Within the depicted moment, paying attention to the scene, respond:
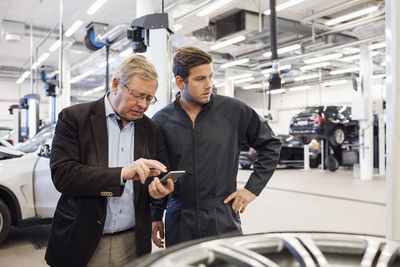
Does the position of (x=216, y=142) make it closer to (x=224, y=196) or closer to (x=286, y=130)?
(x=224, y=196)

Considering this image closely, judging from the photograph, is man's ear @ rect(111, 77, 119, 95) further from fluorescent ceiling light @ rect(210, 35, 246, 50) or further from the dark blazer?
fluorescent ceiling light @ rect(210, 35, 246, 50)

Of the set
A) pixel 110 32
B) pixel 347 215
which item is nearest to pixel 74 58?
pixel 110 32

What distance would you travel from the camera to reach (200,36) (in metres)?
9.33

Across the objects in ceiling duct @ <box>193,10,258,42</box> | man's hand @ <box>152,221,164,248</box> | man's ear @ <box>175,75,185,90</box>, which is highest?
ceiling duct @ <box>193,10,258,42</box>

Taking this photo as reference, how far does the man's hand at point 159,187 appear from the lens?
4.82 ft

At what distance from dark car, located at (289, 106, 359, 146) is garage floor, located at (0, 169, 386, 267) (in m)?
3.38

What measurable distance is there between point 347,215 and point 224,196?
13.1ft

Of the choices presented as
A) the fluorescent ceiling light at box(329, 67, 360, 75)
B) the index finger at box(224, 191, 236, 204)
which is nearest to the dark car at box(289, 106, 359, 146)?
the fluorescent ceiling light at box(329, 67, 360, 75)

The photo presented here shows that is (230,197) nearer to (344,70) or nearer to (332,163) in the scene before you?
(332,163)

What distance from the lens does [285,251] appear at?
83 cm

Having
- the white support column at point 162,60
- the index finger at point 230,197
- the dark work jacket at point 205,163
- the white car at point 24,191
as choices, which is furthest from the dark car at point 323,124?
the index finger at point 230,197

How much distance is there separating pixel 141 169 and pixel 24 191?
127 inches

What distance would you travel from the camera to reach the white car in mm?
3998

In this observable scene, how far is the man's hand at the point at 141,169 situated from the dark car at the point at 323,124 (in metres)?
10.2
